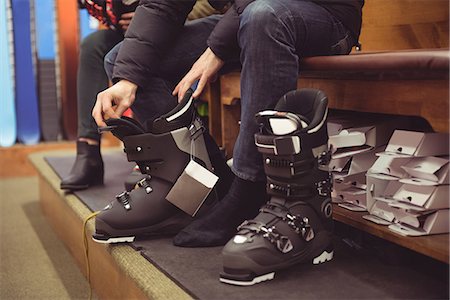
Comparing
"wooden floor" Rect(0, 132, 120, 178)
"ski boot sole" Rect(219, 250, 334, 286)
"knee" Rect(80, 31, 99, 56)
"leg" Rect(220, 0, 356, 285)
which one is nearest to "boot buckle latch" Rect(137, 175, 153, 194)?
"leg" Rect(220, 0, 356, 285)

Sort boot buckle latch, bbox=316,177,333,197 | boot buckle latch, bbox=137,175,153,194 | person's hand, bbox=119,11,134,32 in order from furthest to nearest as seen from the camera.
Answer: person's hand, bbox=119,11,134,32 → boot buckle latch, bbox=137,175,153,194 → boot buckle latch, bbox=316,177,333,197

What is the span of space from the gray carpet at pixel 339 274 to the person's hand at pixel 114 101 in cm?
28

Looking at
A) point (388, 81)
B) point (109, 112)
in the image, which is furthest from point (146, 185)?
point (388, 81)

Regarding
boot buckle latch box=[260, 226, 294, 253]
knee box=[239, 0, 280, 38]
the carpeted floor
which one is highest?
knee box=[239, 0, 280, 38]

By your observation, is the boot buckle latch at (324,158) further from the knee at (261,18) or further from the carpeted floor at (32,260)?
the carpeted floor at (32,260)

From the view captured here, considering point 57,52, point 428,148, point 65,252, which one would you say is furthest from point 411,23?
point 57,52

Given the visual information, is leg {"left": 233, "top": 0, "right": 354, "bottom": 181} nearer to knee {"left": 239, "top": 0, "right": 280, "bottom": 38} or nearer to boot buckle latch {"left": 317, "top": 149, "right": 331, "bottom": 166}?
knee {"left": 239, "top": 0, "right": 280, "bottom": 38}

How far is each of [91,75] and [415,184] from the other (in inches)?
46.5

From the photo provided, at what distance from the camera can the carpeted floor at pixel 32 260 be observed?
149 cm

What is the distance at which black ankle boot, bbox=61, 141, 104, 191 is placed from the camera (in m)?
1.77

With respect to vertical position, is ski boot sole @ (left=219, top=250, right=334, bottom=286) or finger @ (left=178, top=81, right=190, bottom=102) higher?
finger @ (left=178, top=81, right=190, bottom=102)

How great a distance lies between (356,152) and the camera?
3.86 ft

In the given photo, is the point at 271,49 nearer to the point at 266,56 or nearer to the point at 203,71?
the point at 266,56

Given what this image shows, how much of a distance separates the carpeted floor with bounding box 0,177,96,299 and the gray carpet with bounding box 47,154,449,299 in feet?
1.43
